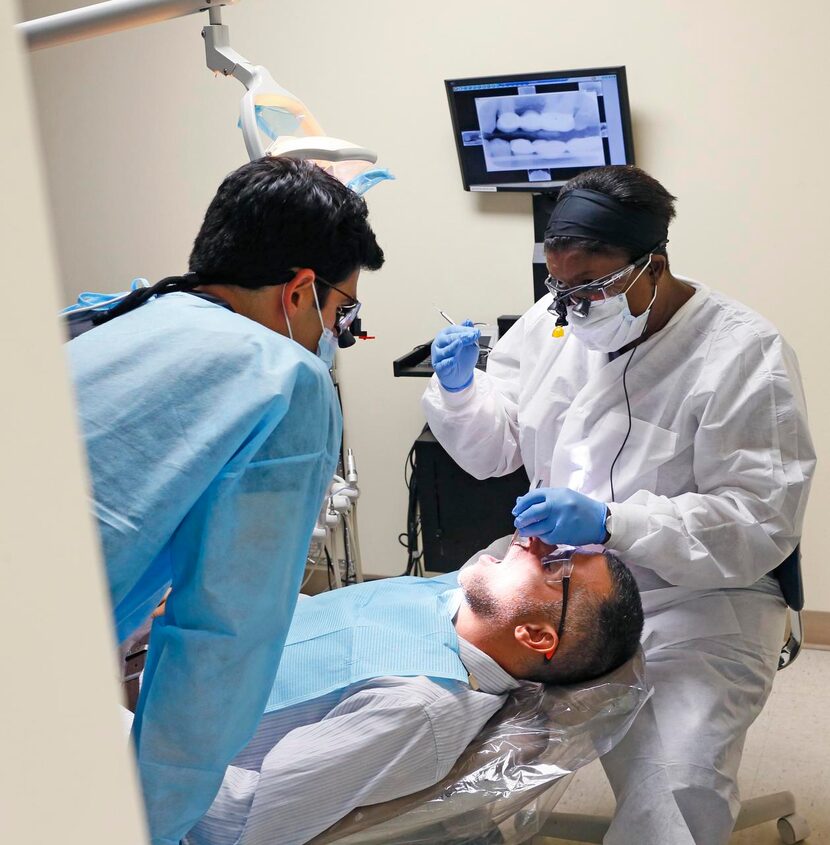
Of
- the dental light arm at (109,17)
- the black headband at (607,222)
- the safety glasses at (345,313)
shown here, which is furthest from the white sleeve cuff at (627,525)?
the dental light arm at (109,17)

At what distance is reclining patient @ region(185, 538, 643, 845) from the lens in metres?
1.31

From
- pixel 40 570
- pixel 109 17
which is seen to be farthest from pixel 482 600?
pixel 40 570

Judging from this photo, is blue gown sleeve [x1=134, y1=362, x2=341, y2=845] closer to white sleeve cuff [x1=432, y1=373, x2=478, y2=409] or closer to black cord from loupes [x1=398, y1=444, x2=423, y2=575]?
white sleeve cuff [x1=432, y1=373, x2=478, y2=409]

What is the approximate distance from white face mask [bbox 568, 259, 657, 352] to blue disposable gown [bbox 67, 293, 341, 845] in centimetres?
72

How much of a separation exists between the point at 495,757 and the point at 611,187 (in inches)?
37.7

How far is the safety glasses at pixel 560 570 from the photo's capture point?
156cm

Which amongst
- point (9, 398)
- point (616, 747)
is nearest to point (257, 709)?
point (616, 747)

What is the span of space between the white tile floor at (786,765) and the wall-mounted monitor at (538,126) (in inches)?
59.6

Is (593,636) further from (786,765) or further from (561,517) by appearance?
(786,765)

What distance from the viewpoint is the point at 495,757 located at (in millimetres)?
1416

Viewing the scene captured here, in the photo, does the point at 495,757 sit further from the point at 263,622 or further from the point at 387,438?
the point at 387,438

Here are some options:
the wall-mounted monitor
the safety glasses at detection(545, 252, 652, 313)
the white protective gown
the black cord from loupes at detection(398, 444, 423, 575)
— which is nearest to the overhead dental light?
the safety glasses at detection(545, 252, 652, 313)

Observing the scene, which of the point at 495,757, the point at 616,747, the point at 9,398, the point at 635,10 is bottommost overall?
the point at 616,747

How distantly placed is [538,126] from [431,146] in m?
0.34
